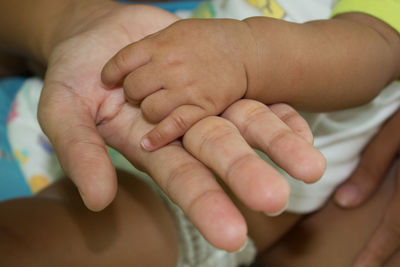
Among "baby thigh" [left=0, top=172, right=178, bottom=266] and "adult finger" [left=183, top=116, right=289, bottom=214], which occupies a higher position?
"adult finger" [left=183, top=116, right=289, bottom=214]

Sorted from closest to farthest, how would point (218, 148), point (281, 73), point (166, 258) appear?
point (218, 148), point (281, 73), point (166, 258)

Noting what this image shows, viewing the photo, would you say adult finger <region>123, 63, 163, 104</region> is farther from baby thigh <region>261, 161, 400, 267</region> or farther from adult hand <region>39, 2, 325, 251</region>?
baby thigh <region>261, 161, 400, 267</region>

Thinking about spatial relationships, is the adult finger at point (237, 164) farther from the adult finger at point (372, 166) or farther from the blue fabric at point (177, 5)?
the blue fabric at point (177, 5)

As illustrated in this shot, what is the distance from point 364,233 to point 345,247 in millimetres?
42

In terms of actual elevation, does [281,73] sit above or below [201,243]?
above

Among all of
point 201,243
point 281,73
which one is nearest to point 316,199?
point 201,243

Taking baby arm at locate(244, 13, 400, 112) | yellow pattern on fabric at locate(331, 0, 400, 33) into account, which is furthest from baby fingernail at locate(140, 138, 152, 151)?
yellow pattern on fabric at locate(331, 0, 400, 33)

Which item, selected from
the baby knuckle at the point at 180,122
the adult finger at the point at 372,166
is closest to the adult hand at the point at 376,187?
the adult finger at the point at 372,166

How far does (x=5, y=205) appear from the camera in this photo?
0.61 m

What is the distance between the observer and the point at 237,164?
1.27 feet

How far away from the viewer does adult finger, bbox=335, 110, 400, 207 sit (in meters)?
0.74

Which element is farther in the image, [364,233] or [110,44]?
[364,233]

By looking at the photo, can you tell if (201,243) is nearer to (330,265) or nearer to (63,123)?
(330,265)

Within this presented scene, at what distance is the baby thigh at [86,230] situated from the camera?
55 cm
